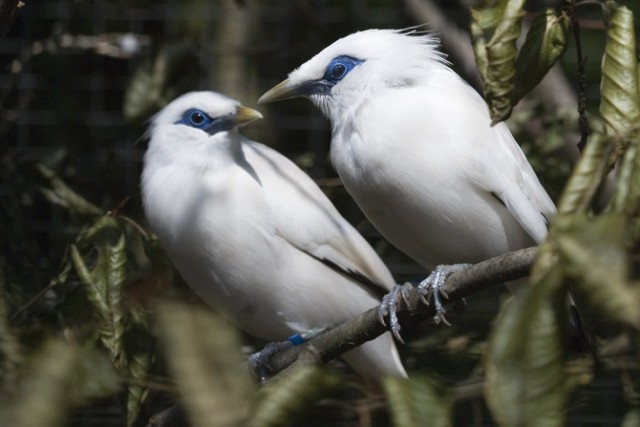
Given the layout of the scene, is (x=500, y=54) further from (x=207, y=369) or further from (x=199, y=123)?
(x=199, y=123)

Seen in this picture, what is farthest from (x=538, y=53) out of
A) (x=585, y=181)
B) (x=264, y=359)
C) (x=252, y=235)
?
(x=264, y=359)

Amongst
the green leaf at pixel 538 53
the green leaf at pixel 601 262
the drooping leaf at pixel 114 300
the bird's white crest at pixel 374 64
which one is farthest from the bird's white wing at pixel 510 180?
the green leaf at pixel 601 262

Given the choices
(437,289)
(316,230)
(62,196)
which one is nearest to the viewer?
(437,289)

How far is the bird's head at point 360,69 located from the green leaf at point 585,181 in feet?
3.73


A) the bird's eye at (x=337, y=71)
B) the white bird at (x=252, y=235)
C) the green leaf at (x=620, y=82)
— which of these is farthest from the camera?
the white bird at (x=252, y=235)

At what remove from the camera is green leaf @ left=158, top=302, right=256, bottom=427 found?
3.38ft

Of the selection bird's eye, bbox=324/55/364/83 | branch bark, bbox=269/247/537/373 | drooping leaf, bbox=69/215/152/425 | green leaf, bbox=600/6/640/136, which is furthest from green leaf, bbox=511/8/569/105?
drooping leaf, bbox=69/215/152/425

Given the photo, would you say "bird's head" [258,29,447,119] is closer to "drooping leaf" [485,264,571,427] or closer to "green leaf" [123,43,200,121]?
"green leaf" [123,43,200,121]

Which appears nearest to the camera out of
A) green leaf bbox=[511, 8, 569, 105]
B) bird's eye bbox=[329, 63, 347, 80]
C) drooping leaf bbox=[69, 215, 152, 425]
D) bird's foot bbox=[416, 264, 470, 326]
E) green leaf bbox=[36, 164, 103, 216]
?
green leaf bbox=[511, 8, 569, 105]

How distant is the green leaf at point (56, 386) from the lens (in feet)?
3.53

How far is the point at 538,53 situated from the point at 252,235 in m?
1.20

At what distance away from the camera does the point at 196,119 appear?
2949 millimetres

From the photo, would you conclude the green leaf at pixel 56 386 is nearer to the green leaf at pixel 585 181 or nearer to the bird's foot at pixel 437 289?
the green leaf at pixel 585 181

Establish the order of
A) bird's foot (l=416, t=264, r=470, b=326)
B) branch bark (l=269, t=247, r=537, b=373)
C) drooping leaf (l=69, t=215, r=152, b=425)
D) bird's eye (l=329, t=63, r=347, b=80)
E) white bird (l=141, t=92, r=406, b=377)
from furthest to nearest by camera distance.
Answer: white bird (l=141, t=92, r=406, b=377) → bird's eye (l=329, t=63, r=347, b=80) → drooping leaf (l=69, t=215, r=152, b=425) → bird's foot (l=416, t=264, r=470, b=326) → branch bark (l=269, t=247, r=537, b=373)
